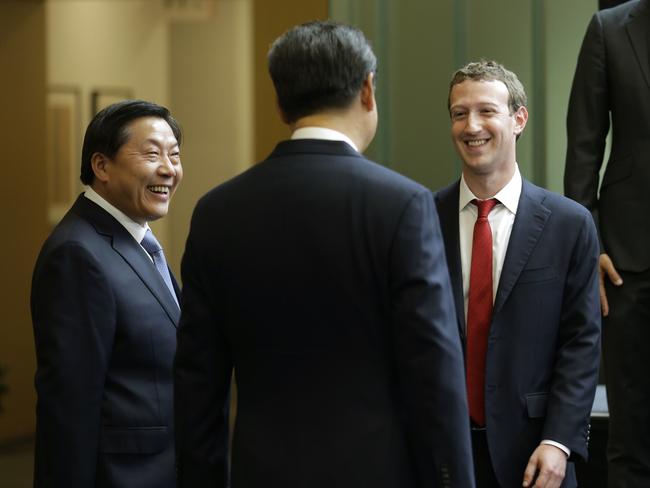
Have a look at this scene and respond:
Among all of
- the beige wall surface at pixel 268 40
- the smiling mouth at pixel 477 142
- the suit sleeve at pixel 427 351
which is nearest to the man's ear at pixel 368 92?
the suit sleeve at pixel 427 351

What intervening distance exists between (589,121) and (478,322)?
995 millimetres

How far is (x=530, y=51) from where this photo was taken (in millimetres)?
4941

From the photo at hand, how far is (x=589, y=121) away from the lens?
3482mm

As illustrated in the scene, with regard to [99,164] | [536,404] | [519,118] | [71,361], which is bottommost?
[536,404]

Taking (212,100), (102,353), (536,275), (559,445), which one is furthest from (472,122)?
(212,100)

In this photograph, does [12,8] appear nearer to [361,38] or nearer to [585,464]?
[585,464]

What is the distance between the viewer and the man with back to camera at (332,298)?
2039mm

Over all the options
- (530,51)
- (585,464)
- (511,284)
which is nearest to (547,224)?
(511,284)

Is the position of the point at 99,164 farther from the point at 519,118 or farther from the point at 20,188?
the point at 20,188

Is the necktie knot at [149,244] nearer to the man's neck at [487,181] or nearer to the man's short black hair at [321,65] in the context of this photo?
the man's neck at [487,181]

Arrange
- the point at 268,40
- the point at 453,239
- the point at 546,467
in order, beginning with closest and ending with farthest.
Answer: the point at 546,467 < the point at 453,239 < the point at 268,40

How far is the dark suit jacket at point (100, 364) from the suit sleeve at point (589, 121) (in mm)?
1295

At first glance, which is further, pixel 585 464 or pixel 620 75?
pixel 585 464

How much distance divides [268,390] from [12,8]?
6313 millimetres
